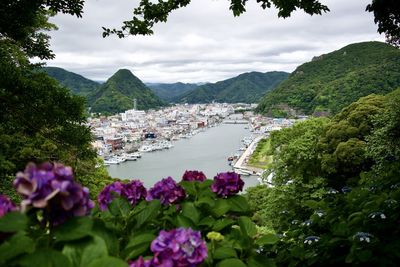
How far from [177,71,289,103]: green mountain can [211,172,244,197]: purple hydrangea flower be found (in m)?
144

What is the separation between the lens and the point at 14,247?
670 mm

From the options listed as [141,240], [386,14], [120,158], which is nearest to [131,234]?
[141,240]

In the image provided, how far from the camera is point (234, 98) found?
15400cm

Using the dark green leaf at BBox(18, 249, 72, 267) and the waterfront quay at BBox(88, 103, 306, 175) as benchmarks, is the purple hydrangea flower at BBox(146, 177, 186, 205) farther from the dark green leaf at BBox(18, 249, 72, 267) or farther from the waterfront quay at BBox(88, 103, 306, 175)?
the waterfront quay at BBox(88, 103, 306, 175)

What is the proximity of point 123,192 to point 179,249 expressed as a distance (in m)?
0.67

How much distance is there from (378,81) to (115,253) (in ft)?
162

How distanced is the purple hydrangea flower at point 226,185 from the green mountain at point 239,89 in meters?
144

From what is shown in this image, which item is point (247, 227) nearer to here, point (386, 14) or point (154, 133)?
point (386, 14)

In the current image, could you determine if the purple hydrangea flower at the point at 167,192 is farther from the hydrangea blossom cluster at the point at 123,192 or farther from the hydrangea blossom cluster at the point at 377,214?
the hydrangea blossom cluster at the point at 377,214

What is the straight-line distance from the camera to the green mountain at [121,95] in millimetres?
109750

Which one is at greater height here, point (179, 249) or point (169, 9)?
point (169, 9)

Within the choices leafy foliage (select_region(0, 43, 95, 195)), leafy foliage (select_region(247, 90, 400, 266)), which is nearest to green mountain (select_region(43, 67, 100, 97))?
leafy foliage (select_region(247, 90, 400, 266))

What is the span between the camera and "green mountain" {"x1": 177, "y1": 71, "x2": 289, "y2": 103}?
153500 millimetres

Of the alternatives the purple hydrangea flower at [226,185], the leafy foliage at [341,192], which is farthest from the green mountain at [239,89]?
the purple hydrangea flower at [226,185]
